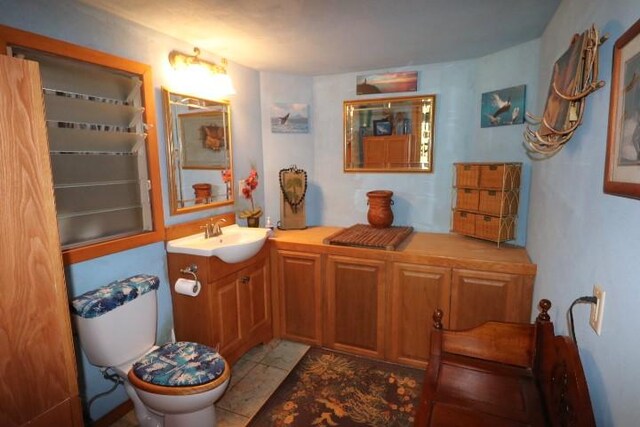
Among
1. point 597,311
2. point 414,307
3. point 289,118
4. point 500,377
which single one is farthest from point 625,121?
point 289,118

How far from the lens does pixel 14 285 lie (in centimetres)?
112

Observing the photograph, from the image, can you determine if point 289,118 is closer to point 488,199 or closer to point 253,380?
point 488,199

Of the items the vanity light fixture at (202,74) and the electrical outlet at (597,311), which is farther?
the vanity light fixture at (202,74)

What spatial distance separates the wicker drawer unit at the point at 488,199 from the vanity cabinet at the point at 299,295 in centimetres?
112

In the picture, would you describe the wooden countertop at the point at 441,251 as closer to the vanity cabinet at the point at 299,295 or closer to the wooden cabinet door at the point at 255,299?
the vanity cabinet at the point at 299,295

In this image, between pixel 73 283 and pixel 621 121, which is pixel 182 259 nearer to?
pixel 73 283

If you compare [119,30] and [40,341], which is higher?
[119,30]

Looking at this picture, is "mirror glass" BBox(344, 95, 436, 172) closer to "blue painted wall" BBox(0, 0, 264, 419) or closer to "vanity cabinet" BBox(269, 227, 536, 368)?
"vanity cabinet" BBox(269, 227, 536, 368)

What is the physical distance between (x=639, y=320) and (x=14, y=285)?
68.9 inches

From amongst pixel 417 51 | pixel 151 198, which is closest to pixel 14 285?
pixel 151 198

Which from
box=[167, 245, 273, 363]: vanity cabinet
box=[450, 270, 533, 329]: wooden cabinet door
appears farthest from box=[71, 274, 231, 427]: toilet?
box=[450, 270, 533, 329]: wooden cabinet door

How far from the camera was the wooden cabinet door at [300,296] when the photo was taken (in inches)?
101

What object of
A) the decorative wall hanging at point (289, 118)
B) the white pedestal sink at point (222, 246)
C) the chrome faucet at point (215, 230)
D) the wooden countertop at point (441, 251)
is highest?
the decorative wall hanging at point (289, 118)

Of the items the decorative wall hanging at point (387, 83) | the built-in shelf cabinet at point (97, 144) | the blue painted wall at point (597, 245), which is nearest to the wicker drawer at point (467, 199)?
the blue painted wall at point (597, 245)
